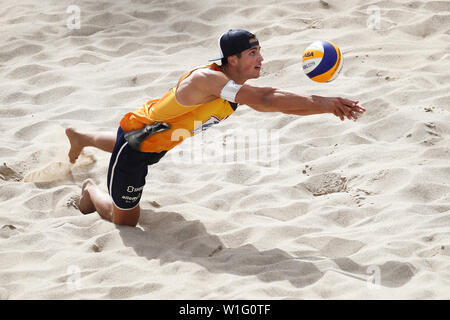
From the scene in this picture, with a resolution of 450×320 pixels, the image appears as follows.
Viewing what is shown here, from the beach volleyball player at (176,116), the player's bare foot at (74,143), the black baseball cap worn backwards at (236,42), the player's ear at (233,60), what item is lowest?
the player's bare foot at (74,143)

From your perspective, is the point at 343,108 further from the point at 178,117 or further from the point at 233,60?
the point at 178,117

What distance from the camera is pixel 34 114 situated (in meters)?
5.96

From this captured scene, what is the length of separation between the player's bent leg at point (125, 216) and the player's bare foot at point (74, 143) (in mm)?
879

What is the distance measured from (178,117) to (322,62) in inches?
38.1

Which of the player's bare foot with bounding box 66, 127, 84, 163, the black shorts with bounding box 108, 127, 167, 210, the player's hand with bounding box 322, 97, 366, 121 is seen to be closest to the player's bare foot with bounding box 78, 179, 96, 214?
the black shorts with bounding box 108, 127, 167, 210

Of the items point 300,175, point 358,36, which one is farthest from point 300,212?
point 358,36

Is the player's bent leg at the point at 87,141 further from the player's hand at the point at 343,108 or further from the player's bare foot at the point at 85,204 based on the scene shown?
the player's hand at the point at 343,108

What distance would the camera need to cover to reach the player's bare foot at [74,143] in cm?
489

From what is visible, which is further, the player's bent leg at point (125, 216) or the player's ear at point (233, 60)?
the player's bent leg at point (125, 216)

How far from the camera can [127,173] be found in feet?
13.9

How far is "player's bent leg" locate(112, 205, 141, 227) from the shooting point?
422cm

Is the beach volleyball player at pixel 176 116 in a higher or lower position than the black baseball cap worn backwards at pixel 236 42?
lower

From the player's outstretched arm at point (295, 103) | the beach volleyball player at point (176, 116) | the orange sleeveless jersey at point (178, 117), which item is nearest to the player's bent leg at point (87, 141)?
the beach volleyball player at point (176, 116)

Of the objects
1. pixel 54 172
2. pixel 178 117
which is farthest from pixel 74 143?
pixel 178 117
